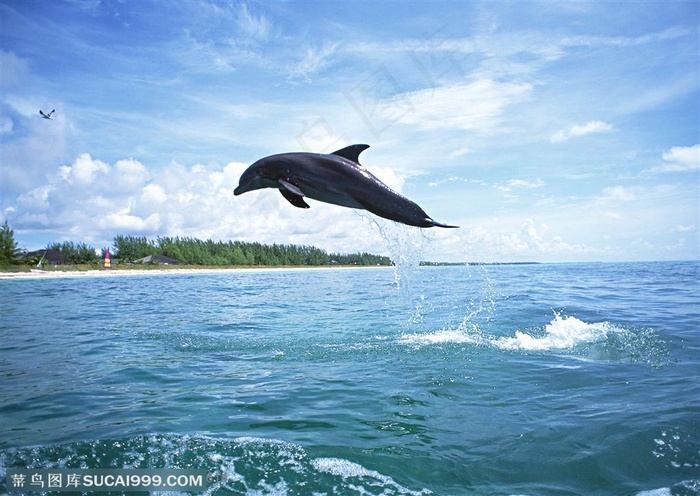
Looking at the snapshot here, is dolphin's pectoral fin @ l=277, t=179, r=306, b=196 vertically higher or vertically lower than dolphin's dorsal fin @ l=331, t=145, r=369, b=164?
lower

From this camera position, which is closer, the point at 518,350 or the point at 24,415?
the point at 24,415

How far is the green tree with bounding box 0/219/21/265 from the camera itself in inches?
2633

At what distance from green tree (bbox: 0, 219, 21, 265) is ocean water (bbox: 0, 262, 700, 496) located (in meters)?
64.1

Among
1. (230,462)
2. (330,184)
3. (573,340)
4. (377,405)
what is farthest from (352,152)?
(573,340)

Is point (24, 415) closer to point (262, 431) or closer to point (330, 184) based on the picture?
point (262, 431)

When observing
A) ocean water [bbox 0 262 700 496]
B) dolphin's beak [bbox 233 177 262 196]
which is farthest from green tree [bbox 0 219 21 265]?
dolphin's beak [bbox 233 177 262 196]

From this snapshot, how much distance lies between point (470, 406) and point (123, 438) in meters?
5.57

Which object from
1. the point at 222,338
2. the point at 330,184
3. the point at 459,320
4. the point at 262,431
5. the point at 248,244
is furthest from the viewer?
the point at 248,244

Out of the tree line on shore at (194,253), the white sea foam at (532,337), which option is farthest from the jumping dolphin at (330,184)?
the tree line on shore at (194,253)

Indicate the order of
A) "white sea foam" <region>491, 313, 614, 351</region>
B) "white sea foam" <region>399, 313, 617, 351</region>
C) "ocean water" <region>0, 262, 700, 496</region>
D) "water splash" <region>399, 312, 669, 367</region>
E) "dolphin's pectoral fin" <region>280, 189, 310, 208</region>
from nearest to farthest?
"dolphin's pectoral fin" <region>280, 189, 310, 208</region>
"ocean water" <region>0, 262, 700, 496</region>
"water splash" <region>399, 312, 669, 367</region>
"white sea foam" <region>491, 313, 614, 351</region>
"white sea foam" <region>399, 313, 617, 351</region>

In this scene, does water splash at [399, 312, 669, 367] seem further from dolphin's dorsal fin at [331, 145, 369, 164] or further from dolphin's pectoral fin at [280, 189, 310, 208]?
dolphin's pectoral fin at [280, 189, 310, 208]

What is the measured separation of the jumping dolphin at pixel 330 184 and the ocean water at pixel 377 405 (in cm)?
422

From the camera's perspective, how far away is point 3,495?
5.22m

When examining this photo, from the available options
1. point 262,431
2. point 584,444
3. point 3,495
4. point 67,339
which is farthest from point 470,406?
point 67,339
